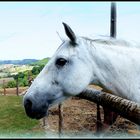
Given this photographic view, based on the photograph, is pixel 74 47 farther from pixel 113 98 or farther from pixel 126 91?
pixel 113 98

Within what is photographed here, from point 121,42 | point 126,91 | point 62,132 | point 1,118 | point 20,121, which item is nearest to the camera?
point 126,91

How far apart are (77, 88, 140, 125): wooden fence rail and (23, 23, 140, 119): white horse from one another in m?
0.33

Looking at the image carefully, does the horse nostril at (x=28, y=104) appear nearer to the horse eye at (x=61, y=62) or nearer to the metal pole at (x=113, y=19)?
the horse eye at (x=61, y=62)

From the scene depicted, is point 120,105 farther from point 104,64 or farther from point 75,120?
point 75,120

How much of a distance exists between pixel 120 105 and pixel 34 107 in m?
1.42

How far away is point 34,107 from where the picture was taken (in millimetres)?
3332

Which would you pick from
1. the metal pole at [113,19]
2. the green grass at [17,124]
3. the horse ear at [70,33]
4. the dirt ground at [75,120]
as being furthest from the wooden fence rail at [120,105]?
the green grass at [17,124]

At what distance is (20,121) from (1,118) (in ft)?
3.90

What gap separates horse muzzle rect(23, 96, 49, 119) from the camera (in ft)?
10.7

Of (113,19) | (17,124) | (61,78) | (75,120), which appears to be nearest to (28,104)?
(61,78)

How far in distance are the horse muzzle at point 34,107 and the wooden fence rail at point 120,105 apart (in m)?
0.44

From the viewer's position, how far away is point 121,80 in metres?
3.45

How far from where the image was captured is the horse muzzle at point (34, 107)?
10.7ft

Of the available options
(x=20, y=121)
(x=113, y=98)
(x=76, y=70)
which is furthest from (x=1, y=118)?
(x=113, y=98)
